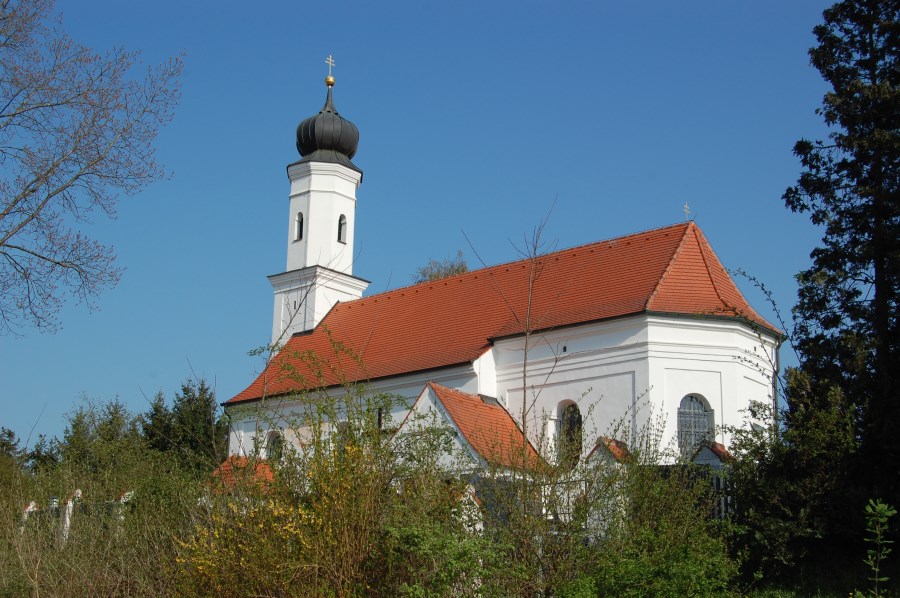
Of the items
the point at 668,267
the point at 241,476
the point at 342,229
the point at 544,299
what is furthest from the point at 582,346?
the point at 241,476

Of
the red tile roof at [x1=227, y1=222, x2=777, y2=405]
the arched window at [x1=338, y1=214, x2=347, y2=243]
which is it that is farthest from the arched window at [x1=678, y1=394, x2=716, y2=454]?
the arched window at [x1=338, y1=214, x2=347, y2=243]

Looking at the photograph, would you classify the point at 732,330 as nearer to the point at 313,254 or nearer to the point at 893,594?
the point at 893,594

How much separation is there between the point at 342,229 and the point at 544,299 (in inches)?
423

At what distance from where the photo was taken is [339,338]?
31.1 meters

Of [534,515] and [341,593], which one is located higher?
[534,515]

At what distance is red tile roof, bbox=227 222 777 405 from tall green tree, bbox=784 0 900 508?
3.82m

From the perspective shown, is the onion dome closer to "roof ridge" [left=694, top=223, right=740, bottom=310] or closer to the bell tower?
the bell tower

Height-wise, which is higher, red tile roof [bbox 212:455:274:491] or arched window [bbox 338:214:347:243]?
arched window [bbox 338:214:347:243]

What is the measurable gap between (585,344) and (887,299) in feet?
26.0

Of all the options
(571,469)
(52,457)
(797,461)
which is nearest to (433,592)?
(571,469)

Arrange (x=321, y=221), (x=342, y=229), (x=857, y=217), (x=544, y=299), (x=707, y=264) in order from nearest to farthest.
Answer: (x=857, y=217) < (x=707, y=264) < (x=544, y=299) < (x=321, y=221) < (x=342, y=229)

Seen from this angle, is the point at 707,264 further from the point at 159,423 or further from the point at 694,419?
the point at 159,423

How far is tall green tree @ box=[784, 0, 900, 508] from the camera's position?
16.6 m

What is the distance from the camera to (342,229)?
1342 inches
